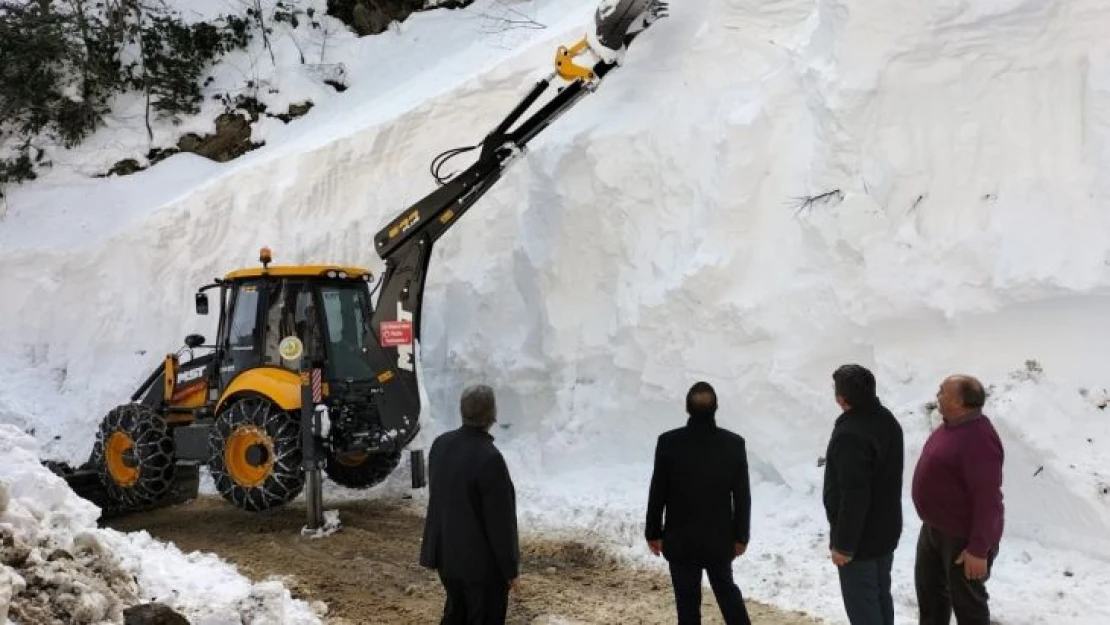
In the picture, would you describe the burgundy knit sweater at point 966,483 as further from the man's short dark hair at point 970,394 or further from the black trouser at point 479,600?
the black trouser at point 479,600

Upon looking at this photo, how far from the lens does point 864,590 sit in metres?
3.87

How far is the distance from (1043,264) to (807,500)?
2551 millimetres

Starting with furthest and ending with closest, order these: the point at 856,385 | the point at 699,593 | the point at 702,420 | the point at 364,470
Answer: the point at 364,470
the point at 699,593
the point at 702,420
the point at 856,385

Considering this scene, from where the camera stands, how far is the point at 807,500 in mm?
6797

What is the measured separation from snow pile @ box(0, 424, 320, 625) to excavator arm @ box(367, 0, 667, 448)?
2699 mm

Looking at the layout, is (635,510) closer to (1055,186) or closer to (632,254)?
(632,254)

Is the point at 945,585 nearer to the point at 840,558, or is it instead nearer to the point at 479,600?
the point at 840,558

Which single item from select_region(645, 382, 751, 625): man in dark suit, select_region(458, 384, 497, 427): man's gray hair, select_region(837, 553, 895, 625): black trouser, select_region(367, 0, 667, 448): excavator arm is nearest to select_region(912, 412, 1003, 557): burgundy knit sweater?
select_region(837, 553, 895, 625): black trouser

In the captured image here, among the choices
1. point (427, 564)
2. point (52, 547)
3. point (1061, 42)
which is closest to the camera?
point (427, 564)

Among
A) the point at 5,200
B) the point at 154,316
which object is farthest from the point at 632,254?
the point at 5,200

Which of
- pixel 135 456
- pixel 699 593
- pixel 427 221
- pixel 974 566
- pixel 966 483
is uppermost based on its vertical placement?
pixel 427 221

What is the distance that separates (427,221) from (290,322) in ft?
5.51

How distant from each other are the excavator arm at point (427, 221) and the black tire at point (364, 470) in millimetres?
1074

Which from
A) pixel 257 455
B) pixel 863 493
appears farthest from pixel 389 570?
pixel 863 493
